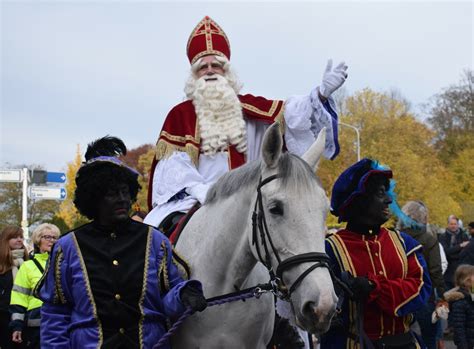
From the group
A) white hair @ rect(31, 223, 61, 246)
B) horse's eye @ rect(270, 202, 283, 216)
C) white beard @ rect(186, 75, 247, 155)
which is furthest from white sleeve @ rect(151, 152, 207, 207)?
white hair @ rect(31, 223, 61, 246)

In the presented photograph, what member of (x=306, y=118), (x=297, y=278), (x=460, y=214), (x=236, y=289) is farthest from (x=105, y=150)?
(x=460, y=214)

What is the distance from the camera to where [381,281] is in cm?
448

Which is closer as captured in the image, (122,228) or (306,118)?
(122,228)

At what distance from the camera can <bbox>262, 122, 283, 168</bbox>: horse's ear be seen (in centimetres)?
393

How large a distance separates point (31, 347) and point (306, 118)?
4.50 metres

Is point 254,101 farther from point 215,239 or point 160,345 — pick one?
point 160,345

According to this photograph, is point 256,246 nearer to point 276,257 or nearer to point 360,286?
point 276,257

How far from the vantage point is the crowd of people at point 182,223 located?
3799mm

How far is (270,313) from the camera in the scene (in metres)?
4.45

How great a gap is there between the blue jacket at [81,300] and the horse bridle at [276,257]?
43cm

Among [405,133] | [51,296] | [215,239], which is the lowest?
[51,296]

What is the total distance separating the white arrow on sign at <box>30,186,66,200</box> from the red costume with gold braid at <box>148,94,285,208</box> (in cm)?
1058

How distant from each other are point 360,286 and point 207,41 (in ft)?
9.01

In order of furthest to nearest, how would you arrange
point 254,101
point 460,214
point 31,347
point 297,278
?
point 460,214 < point 31,347 < point 254,101 < point 297,278
